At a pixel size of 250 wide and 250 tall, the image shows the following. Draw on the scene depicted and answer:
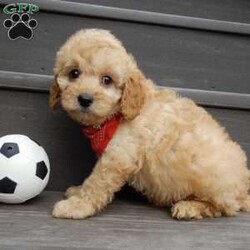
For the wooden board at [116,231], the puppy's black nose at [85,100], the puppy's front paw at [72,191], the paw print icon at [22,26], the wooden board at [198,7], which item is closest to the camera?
the wooden board at [116,231]

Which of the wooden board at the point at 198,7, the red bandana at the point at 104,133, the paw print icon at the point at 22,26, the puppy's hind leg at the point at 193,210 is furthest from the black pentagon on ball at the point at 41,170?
the wooden board at the point at 198,7

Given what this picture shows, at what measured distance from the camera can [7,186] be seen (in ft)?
7.48

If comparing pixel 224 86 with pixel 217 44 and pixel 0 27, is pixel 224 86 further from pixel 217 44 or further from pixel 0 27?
pixel 0 27

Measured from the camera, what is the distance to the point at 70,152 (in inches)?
107

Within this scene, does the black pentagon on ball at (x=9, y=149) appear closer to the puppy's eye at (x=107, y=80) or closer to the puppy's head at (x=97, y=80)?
the puppy's head at (x=97, y=80)

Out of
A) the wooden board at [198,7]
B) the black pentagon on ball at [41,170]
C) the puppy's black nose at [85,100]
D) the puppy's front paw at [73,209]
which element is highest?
the wooden board at [198,7]

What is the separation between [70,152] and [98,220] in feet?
1.89

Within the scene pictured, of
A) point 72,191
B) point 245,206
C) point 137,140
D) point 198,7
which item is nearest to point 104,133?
point 137,140

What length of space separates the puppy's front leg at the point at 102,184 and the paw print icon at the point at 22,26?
88cm

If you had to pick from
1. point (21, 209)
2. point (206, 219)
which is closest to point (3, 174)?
point (21, 209)

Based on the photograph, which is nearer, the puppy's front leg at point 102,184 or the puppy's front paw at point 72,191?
the puppy's front leg at point 102,184

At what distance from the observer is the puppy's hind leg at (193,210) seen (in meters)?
2.35

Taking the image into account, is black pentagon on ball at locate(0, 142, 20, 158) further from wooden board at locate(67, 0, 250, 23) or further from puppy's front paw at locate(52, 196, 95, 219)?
wooden board at locate(67, 0, 250, 23)

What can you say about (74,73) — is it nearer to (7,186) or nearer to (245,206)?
(7,186)
